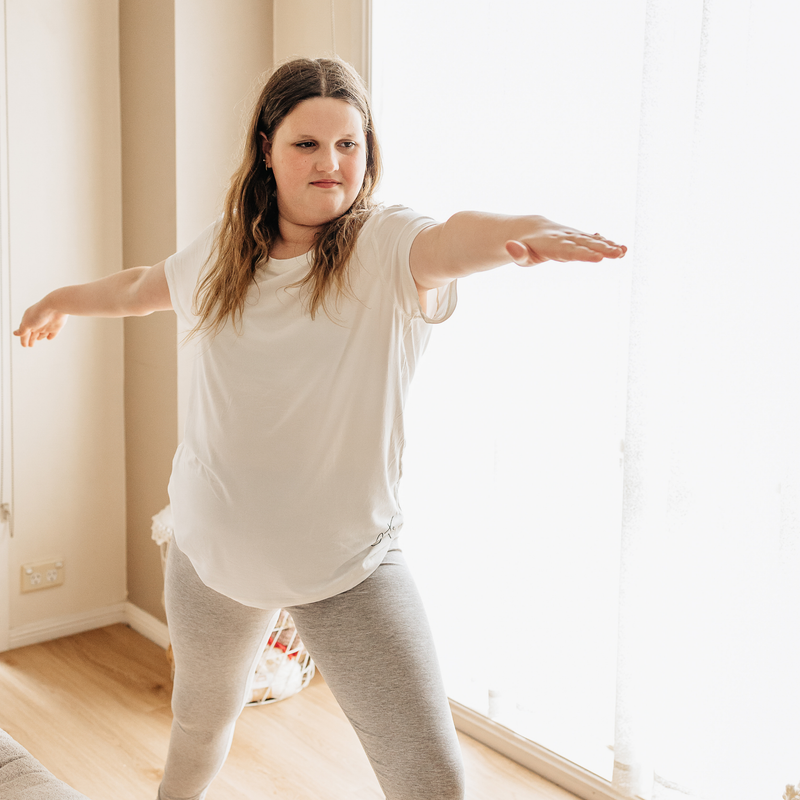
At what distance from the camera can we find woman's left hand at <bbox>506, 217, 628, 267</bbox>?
0.88m

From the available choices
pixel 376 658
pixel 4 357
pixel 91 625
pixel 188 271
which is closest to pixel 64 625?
pixel 91 625

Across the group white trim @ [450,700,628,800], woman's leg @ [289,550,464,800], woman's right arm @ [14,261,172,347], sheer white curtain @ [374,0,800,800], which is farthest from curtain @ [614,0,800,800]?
woman's right arm @ [14,261,172,347]

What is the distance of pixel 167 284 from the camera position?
150cm

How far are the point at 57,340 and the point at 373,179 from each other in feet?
5.65

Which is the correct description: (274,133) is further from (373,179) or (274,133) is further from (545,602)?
(545,602)

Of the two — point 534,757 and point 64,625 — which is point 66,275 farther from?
point 534,757

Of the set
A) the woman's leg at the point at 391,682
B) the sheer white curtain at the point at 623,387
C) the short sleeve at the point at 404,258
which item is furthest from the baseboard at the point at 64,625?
the short sleeve at the point at 404,258

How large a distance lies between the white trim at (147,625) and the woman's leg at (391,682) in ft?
5.37

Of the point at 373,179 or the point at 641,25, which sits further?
the point at 641,25

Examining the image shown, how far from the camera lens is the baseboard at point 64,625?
8.81 feet

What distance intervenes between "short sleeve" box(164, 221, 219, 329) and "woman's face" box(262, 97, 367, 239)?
0.74ft

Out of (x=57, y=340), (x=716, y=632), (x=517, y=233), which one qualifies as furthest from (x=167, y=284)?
(x=57, y=340)

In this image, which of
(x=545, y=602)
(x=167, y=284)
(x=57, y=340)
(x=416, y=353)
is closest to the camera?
(x=416, y=353)

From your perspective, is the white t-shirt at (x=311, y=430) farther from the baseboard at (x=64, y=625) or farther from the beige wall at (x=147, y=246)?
the baseboard at (x=64, y=625)
